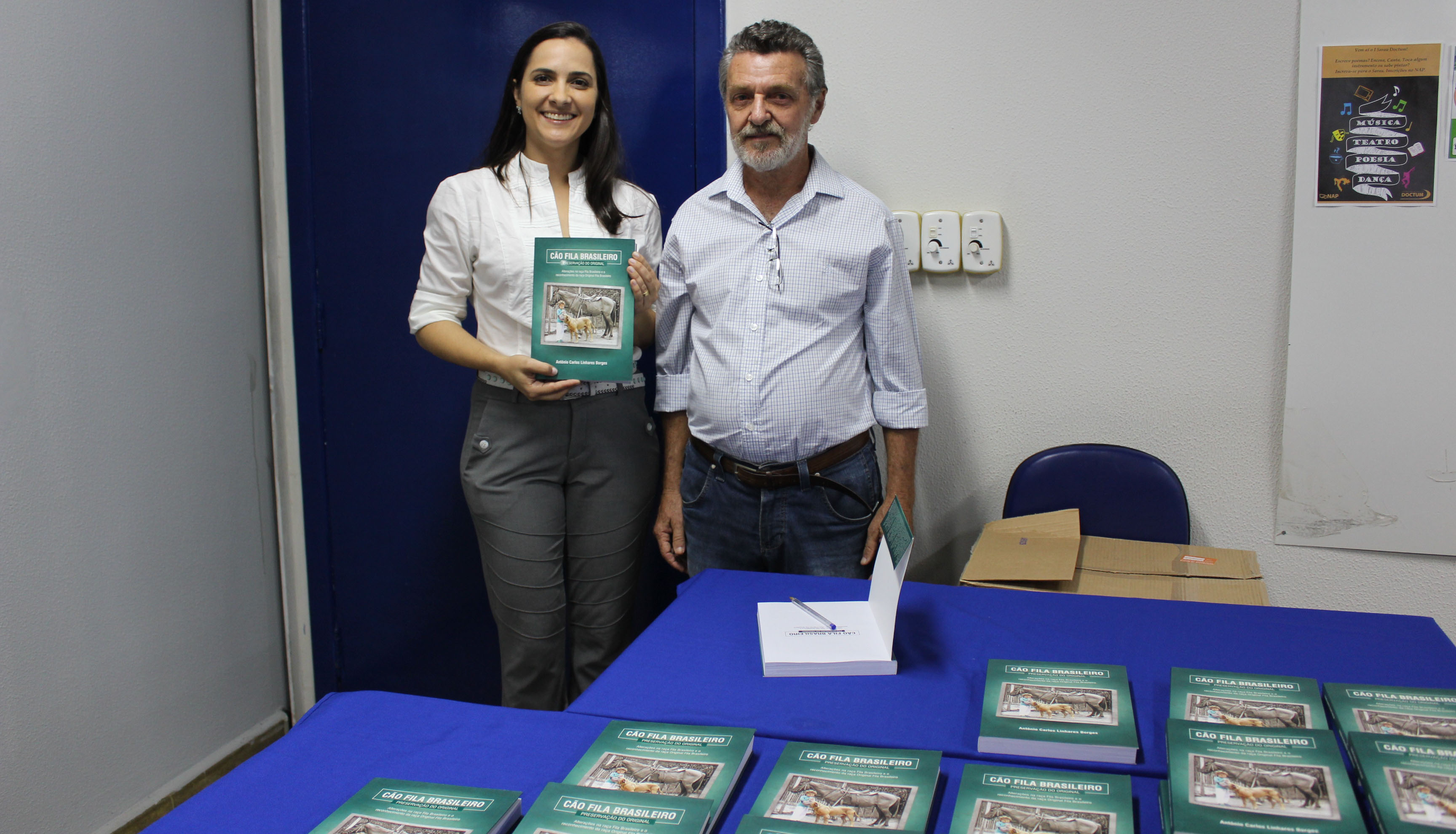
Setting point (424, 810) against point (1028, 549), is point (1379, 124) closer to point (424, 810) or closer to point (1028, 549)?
point (1028, 549)

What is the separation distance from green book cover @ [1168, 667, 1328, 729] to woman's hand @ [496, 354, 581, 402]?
4.21ft

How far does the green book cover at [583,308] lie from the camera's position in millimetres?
1964

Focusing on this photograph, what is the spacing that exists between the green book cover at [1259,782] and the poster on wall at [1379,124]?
164 cm

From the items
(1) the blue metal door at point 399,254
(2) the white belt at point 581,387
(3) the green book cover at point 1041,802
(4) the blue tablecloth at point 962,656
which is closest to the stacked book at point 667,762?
(4) the blue tablecloth at point 962,656

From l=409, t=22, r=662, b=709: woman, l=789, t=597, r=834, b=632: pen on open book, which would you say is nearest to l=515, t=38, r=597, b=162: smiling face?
l=409, t=22, r=662, b=709: woman

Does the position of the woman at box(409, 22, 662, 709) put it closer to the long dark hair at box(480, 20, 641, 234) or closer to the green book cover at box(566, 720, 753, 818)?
the long dark hair at box(480, 20, 641, 234)

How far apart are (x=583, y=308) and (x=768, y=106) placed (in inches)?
24.0

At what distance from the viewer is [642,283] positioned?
6.70 ft

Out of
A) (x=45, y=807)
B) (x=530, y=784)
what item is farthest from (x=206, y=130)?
(x=530, y=784)

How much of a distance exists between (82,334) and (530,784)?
5.82ft

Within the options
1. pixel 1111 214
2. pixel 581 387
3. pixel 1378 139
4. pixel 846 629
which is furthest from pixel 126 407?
pixel 1378 139

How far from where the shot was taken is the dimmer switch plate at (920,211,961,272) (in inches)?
97.2

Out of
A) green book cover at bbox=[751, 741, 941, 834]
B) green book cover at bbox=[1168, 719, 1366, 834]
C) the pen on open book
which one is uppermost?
green book cover at bbox=[1168, 719, 1366, 834]

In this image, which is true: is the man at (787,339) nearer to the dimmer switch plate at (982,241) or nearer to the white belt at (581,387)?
the white belt at (581,387)
